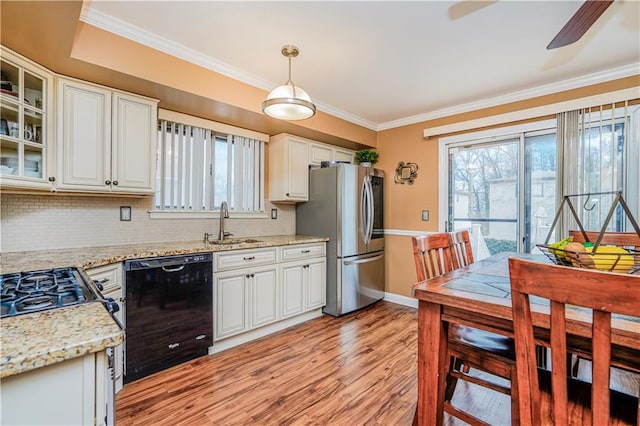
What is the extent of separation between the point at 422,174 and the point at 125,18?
327 cm

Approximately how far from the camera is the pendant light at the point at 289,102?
6.46ft

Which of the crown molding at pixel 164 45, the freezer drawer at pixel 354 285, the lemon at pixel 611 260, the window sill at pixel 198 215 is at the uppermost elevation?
the crown molding at pixel 164 45

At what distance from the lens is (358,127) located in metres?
3.92

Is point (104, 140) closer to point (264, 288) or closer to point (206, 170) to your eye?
point (206, 170)

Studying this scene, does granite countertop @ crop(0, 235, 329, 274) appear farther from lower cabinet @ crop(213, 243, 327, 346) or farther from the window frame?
the window frame

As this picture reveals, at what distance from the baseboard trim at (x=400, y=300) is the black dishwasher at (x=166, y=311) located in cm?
246

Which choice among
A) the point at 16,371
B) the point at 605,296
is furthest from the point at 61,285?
the point at 605,296

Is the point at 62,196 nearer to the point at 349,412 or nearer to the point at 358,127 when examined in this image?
the point at 349,412

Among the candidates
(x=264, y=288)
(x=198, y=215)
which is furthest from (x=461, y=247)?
(x=198, y=215)

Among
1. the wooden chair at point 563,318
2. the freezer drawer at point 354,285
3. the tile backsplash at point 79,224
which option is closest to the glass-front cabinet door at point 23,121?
the tile backsplash at point 79,224

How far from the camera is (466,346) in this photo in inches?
55.8

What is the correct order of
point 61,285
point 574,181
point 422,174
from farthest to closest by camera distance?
point 422,174 < point 574,181 < point 61,285

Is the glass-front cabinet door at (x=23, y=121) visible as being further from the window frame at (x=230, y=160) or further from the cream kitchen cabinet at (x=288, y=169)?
the cream kitchen cabinet at (x=288, y=169)

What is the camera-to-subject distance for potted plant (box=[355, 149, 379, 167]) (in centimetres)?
407
